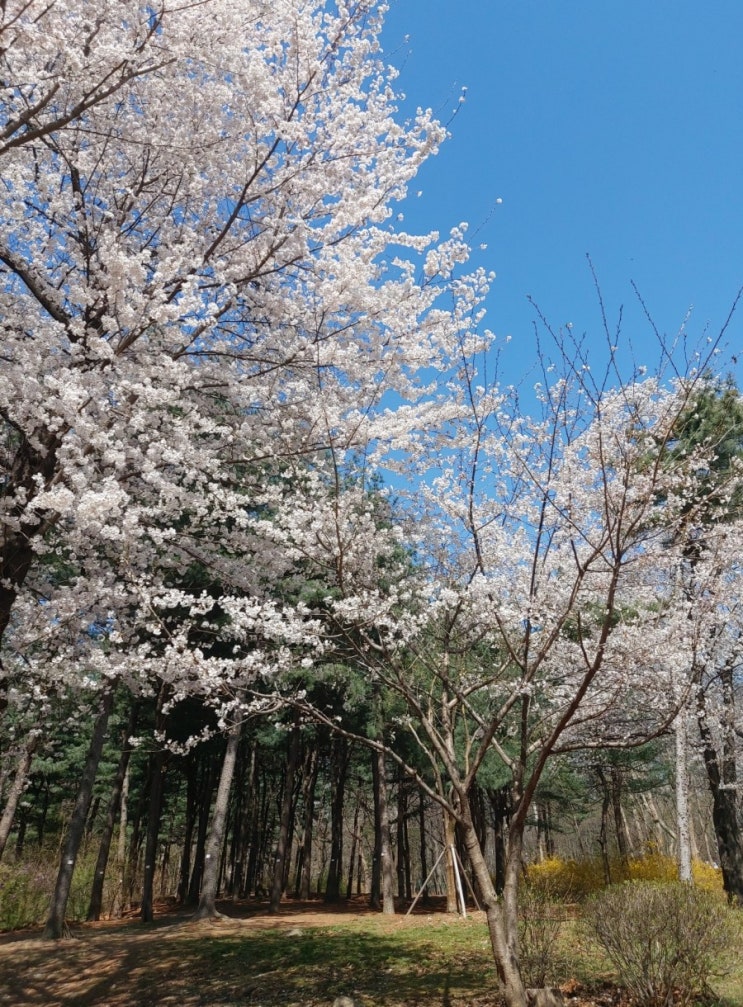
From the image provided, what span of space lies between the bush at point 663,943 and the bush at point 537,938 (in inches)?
17.9

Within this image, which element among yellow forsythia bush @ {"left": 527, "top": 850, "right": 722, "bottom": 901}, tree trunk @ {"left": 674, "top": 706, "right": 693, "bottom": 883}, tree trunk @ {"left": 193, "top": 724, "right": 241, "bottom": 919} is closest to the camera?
tree trunk @ {"left": 674, "top": 706, "right": 693, "bottom": 883}

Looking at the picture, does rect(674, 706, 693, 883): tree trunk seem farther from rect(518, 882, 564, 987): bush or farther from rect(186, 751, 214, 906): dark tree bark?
rect(186, 751, 214, 906): dark tree bark

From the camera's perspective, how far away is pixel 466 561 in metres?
7.75

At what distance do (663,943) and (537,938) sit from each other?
1.07 meters

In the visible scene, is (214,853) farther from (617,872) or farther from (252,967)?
(617,872)

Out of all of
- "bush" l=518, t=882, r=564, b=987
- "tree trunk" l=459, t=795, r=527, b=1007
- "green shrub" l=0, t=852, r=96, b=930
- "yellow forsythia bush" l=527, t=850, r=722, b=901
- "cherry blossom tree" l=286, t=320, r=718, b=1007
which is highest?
"cherry blossom tree" l=286, t=320, r=718, b=1007

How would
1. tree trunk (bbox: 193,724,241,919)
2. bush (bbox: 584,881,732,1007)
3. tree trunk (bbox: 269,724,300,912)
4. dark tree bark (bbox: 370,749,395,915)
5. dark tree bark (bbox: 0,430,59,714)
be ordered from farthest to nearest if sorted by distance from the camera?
tree trunk (bbox: 269,724,300,912), dark tree bark (bbox: 370,749,395,915), tree trunk (bbox: 193,724,241,919), bush (bbox: 584,881,732,1007), dark tree bark (bbox: 0,430,59,714)

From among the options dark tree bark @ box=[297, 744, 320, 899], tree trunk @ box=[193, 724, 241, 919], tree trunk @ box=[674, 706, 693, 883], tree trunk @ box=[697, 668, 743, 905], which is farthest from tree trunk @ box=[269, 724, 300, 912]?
tree trunk @ box=[697, 668, 743, 905]

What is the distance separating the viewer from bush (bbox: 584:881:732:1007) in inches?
211

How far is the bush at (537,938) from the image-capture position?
572cm

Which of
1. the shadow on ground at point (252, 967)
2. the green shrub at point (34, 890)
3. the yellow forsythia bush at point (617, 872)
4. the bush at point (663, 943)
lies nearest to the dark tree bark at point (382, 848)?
the yellow forsythia bush at point (617, 872)

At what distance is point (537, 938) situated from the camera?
5.92 m

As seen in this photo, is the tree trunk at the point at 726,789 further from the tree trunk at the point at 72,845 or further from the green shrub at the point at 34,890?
the green shrub at the point at 34,890

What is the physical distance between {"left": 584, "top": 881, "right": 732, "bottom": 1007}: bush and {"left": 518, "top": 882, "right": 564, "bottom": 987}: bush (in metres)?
0.46
